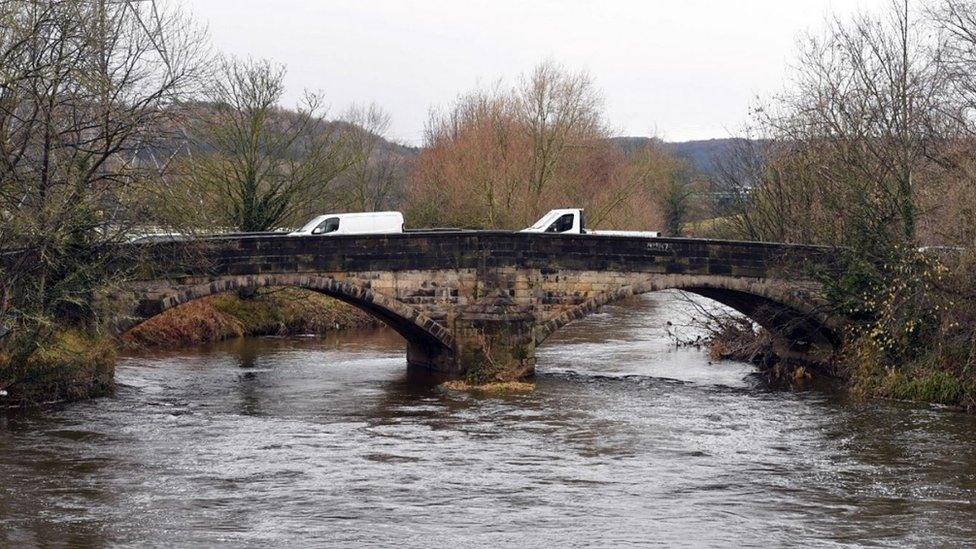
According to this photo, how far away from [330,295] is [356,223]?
4.41 meters

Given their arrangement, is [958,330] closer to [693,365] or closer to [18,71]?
[693,365]

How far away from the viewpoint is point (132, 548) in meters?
14.9

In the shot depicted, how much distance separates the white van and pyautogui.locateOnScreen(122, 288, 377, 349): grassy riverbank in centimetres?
522

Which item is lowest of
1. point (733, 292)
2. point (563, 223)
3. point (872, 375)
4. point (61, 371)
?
point (872, 375)

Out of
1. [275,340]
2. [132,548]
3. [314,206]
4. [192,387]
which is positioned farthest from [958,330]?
[314,206]

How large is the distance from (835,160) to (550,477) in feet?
46.0

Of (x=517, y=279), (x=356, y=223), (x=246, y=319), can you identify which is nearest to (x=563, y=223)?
(x=517, y=279)

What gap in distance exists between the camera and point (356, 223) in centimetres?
3316

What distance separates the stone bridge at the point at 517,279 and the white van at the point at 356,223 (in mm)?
3197

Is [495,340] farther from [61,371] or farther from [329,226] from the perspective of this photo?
[61,371]

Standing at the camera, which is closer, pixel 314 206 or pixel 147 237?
pixel 147 237

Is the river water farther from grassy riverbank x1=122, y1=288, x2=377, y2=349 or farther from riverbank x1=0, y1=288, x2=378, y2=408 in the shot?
grassy riverbank x1=122, y1=288, x2=377, y2=349

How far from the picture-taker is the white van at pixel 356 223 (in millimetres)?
32688

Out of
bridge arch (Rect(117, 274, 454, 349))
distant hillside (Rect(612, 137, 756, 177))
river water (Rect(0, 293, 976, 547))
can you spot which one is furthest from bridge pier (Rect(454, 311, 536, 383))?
distant hillside (Rect(612, 137, 756, 177))
